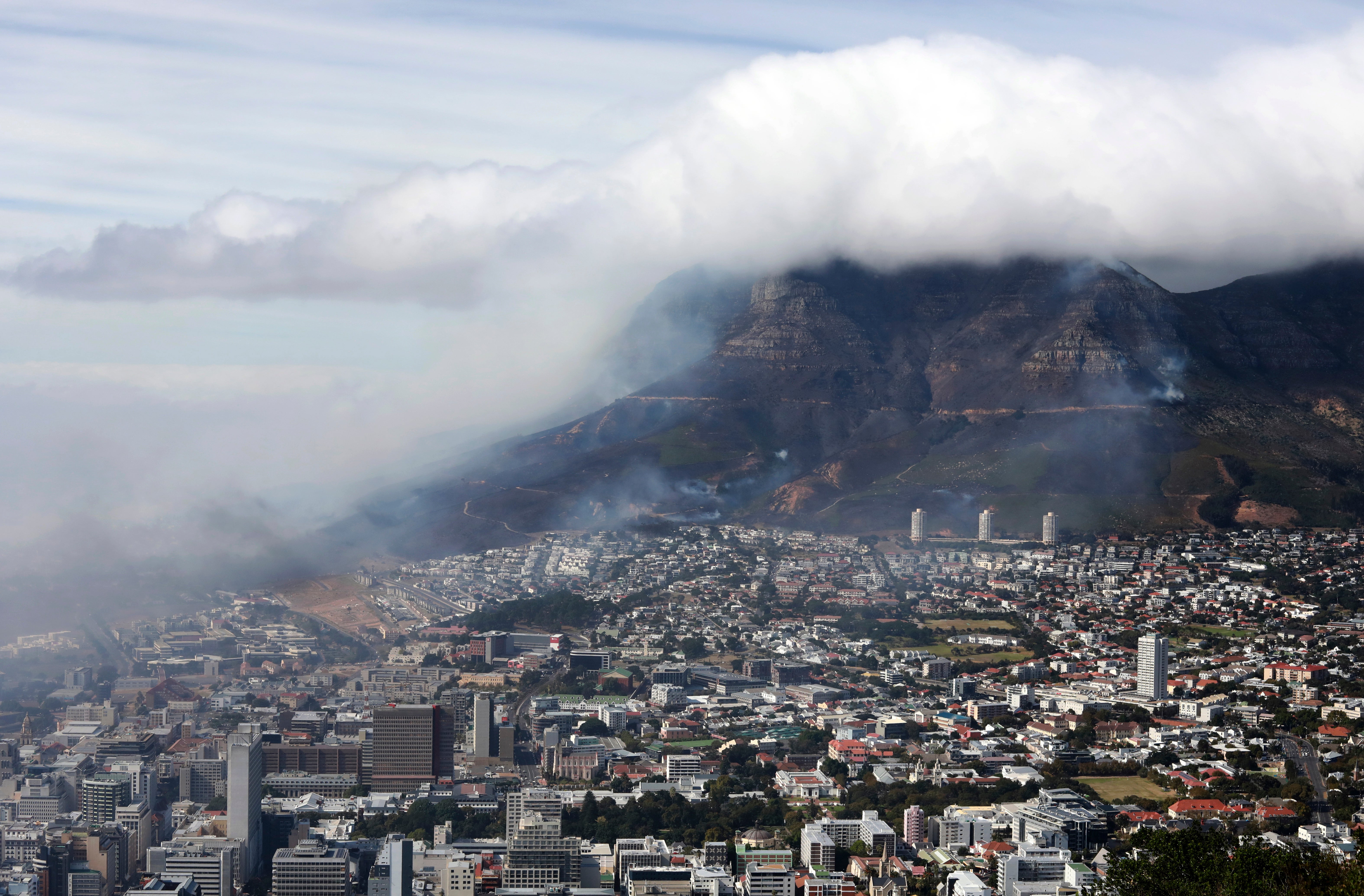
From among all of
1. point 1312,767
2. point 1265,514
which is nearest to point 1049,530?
point 1265,514

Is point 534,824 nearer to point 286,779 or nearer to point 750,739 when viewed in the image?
point 286,779

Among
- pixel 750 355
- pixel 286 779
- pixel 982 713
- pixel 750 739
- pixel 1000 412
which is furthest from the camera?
pixel 750 355

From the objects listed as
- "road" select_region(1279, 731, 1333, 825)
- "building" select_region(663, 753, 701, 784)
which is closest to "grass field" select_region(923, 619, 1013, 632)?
"road" select_region(1279, 731, 1333, 825)

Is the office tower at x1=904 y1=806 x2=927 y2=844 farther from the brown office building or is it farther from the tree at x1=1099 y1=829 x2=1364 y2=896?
the brown office building

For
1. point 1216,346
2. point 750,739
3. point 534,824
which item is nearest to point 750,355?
point 1216,346

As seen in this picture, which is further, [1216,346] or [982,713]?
[1216,346]
